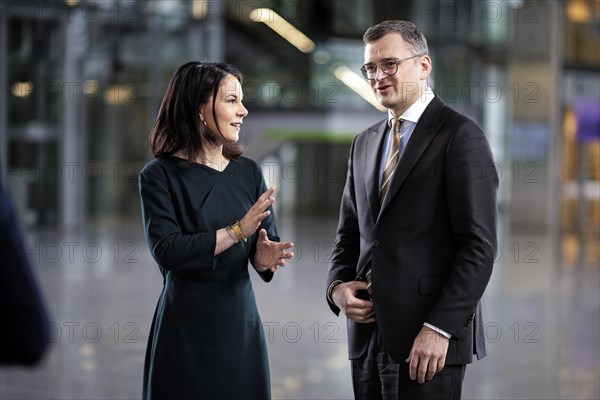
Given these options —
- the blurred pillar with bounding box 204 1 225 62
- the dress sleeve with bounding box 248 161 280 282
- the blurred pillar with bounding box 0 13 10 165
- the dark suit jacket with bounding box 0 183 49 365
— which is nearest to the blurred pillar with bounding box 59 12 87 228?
the blurred pillar with bounding box 0 13 10 165

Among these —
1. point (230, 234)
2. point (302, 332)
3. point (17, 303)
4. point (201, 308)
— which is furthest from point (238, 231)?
point (302, 332)

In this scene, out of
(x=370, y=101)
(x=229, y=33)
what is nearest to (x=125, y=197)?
(x=229, y=33)

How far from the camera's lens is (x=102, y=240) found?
14.4 m

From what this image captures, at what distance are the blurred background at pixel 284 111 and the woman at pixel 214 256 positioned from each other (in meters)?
5.15

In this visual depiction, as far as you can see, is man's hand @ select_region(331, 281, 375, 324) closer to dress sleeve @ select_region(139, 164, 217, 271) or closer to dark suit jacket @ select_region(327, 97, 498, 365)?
dark suit jacket @ select_region(327, 97, 498, 365)

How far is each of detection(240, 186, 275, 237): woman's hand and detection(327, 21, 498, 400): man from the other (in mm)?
282

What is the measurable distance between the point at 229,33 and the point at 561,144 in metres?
7.81

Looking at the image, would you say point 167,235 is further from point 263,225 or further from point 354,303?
point 354,303

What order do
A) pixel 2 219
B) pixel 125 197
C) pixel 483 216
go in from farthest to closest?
pixel 125 197
pixel 483 216
pixel 2 219

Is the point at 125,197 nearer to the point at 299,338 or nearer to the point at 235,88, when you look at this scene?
the point at 299,338

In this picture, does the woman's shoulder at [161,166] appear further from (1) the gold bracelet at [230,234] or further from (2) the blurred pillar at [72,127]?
(2) the blurred pillar at [72,127]

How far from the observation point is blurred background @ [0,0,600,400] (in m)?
10.2

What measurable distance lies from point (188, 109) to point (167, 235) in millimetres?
366

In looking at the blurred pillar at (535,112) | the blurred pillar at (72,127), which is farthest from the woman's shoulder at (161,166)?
the blurred pillar at (535,112)
